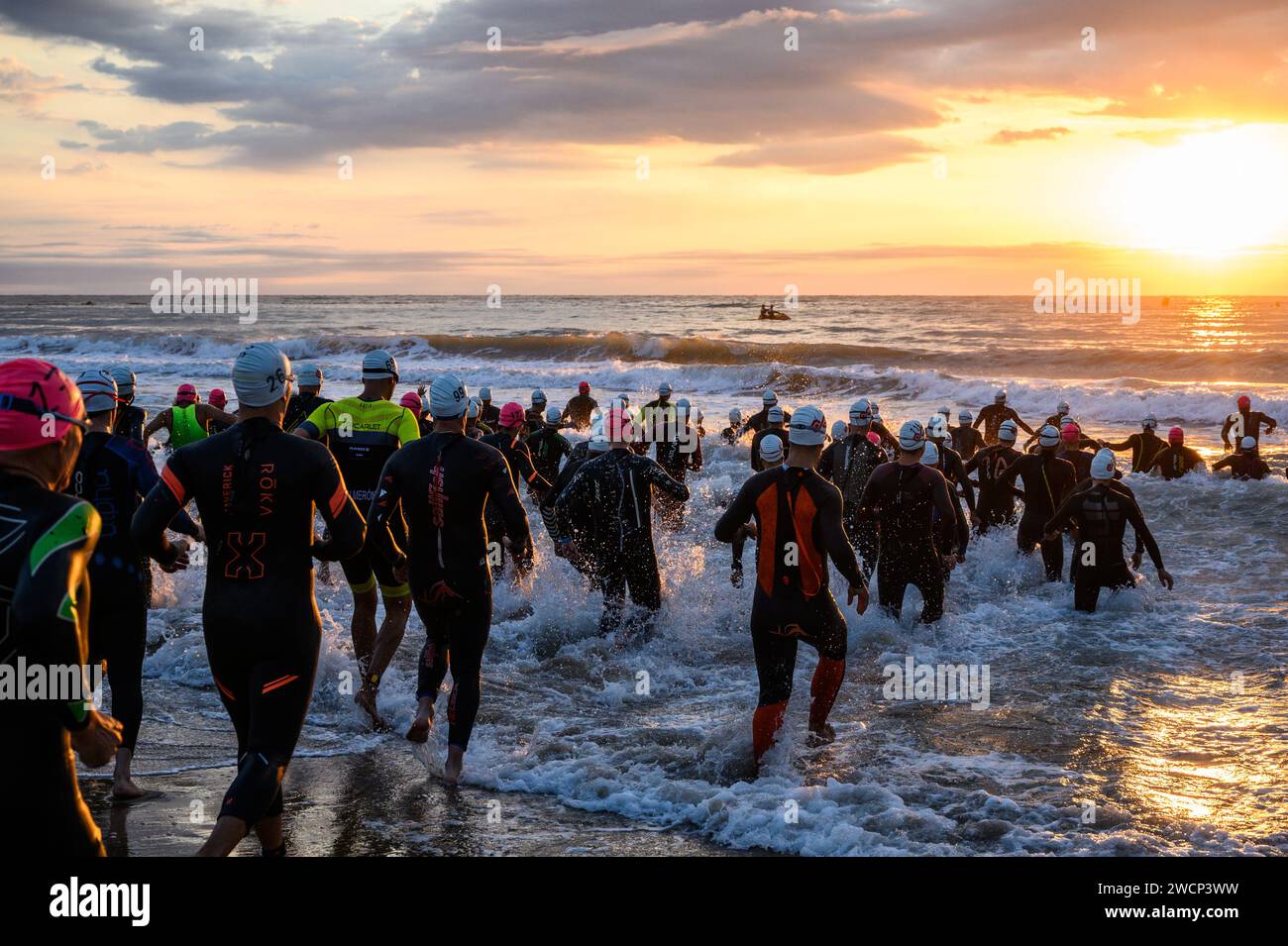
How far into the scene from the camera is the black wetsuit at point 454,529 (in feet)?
19.5

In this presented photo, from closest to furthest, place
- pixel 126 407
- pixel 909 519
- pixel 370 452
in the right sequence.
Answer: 1. pixel 370 452
2. pixel 126 407
3. pixel 909 519

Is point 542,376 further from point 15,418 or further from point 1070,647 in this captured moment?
point 15,418

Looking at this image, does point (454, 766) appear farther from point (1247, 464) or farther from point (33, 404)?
point (1247, 464)

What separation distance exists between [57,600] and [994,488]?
1160 centimetres

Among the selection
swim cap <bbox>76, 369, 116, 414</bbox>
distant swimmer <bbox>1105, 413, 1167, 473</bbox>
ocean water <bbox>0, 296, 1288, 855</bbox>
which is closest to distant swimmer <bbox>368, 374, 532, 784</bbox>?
ocean water <bbox>0, 296, 1288, 855</bbox>

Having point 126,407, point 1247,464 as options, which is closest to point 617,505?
point 126,407

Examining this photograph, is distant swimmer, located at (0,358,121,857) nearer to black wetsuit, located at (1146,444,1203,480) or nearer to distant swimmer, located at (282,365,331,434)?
distant swimmer, located at (282,365,331,434)

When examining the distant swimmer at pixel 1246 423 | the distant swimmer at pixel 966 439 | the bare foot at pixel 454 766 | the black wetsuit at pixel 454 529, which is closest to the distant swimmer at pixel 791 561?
the black wetsuit at pixel 454 529

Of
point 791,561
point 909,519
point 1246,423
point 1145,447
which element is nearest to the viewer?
point 791,561

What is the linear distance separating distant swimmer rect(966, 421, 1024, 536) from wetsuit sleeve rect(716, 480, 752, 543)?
23.6 ft

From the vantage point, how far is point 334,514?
4293mm

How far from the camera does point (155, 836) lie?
5301mm

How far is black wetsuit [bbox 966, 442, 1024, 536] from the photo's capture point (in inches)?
508
